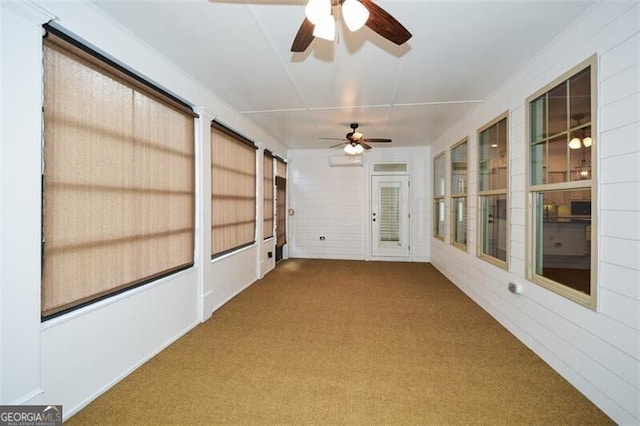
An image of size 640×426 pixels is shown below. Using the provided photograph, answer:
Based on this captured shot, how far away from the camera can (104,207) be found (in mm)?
2123

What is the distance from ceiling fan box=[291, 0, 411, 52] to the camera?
1524 mm

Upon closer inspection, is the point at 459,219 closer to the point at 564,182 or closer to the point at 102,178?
the point at 564,182

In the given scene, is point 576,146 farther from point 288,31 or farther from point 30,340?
point 30,340

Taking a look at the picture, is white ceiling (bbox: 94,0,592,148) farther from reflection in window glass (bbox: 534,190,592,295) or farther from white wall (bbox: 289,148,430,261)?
white wall (bbox: 289,148,430,261)

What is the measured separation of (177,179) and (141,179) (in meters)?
0.51

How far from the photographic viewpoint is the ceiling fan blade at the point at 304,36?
1.78 m

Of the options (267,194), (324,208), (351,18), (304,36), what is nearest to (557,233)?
(351,18)

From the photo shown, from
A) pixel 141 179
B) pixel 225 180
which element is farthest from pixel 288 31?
pixel 225 180

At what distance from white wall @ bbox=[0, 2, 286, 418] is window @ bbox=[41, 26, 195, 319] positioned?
0.10m

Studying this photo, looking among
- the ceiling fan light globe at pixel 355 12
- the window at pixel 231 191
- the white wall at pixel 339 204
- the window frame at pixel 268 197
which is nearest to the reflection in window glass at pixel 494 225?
the ceiling fan light globe at pixel 355 12

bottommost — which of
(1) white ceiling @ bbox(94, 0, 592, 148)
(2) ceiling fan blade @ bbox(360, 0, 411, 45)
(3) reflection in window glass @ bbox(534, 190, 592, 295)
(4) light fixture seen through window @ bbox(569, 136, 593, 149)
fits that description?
(3) reflection in window glass @ bbox(534, 190, 592, 295)

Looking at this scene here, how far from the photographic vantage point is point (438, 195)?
20.8 feet

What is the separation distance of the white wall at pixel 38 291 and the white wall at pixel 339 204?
4634 millimetres

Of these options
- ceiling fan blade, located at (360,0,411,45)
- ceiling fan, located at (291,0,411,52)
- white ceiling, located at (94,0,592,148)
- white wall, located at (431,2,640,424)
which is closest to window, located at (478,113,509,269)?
white ceiling, located at (94,0,592,148)
